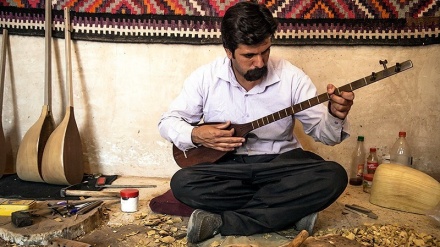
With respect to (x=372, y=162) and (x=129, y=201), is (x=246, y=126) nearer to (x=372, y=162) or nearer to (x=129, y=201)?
(x=129, y=201)

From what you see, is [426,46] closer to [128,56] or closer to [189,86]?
[189,86]

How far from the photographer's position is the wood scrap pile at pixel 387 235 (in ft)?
7.13

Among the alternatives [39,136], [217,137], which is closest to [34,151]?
[39,136]

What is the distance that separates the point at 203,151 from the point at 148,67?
112cm

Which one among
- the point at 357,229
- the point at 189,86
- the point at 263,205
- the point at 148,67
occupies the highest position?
the point at 148,67

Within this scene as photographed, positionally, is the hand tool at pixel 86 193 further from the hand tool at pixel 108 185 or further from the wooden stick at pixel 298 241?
the wooden stick at pixel 298 241

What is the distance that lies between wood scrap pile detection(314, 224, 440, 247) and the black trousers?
23 cm

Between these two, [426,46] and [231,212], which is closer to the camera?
[231,212]

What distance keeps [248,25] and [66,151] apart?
1.66 meters

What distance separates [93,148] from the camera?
349cm

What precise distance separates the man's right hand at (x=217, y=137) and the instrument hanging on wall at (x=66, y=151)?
1.17 m

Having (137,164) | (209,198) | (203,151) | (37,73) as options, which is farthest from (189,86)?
(37,73)

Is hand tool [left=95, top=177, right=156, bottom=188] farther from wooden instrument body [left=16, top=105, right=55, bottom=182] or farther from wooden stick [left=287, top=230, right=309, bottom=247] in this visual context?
wooden stick [left=287, top=230, right=309, bottom=247]

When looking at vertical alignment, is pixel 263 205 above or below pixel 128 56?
below
